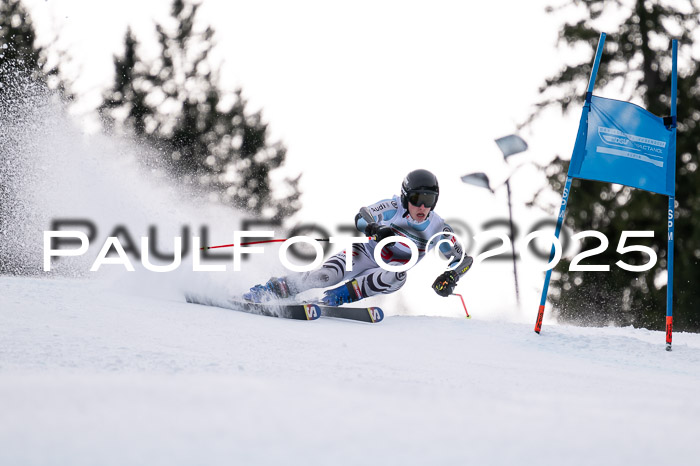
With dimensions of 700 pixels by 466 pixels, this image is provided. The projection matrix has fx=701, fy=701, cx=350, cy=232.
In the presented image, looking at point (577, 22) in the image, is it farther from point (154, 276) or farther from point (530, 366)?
point (530, 366)

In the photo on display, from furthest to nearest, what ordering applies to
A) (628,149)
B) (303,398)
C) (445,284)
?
(445,284), (628,149), (303,398)

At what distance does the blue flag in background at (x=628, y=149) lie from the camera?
232 inches

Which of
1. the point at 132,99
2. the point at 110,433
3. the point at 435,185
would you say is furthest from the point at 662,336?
the point at 132,99

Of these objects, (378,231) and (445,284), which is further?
(445,284)

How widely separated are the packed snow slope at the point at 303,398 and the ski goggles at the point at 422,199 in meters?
1.54

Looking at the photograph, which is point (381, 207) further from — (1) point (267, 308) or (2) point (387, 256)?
(1) point (267, 308)

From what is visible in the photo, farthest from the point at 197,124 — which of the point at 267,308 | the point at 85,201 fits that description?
the point at 267,308

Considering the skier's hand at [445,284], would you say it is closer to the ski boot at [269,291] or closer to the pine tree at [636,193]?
the ski boot at [269,291]

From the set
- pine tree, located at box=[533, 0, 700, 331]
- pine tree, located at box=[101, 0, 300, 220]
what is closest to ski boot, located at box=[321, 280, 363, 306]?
pine tree, located at box=[533, 0, 700, 331]

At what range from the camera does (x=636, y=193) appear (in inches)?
592

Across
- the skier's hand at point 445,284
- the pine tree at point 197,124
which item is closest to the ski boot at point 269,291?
the skier's hand at point 445,284

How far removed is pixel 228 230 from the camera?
9617mm

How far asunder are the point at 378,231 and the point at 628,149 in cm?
223

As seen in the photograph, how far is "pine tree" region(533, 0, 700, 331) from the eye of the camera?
579 inches
